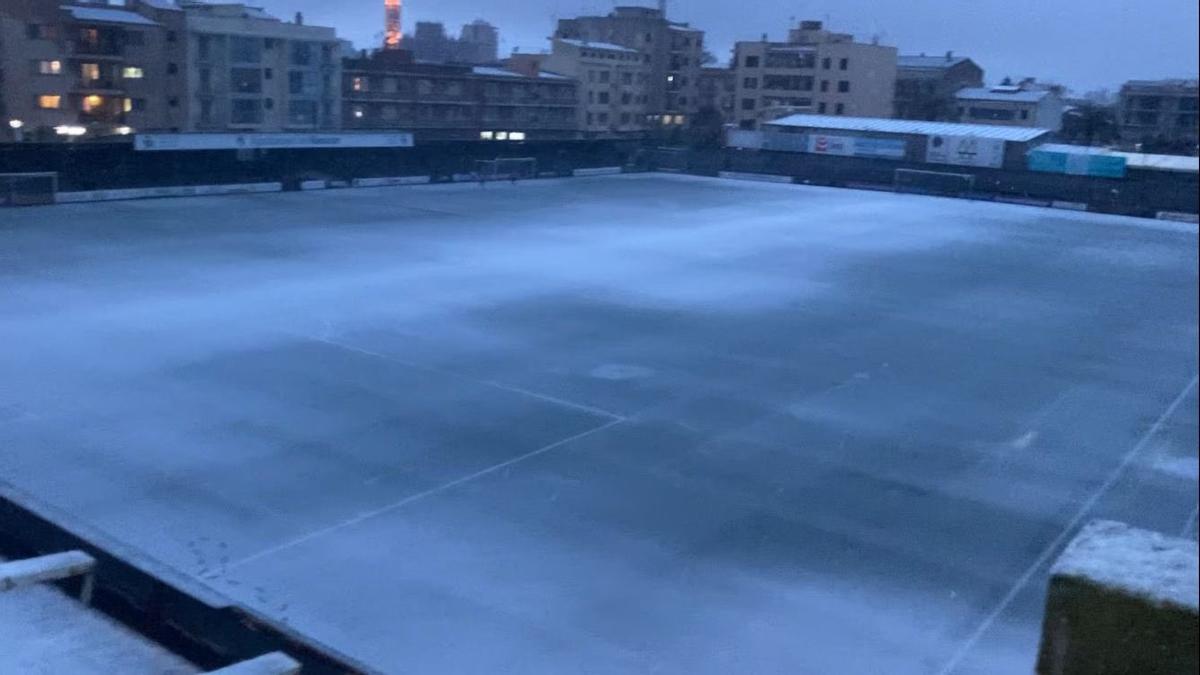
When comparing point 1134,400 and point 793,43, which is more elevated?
point 793,43

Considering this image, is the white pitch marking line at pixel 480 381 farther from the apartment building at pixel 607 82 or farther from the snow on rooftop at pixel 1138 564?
the apartment building at pixel 607 82

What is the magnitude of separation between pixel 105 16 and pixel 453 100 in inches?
437

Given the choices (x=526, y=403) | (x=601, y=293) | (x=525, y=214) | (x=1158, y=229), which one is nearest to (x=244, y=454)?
(x=526, y=403)

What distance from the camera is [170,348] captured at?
6820 mm

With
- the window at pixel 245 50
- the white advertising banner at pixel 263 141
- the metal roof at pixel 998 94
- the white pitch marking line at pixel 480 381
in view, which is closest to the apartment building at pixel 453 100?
the white advertising banner at pixel 263 141

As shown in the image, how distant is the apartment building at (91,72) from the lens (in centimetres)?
981

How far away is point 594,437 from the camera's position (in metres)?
5.54

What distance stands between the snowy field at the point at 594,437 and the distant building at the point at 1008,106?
5.84m

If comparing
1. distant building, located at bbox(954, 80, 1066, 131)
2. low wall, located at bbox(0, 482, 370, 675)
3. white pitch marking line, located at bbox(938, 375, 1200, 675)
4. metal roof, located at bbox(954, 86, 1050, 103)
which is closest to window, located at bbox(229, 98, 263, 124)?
distant building, located at bbox(954, 80, 1066, 131)

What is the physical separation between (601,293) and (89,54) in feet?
19.6

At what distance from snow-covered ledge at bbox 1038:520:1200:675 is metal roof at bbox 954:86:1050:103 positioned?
669 inches

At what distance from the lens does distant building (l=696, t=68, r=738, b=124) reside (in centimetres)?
2530

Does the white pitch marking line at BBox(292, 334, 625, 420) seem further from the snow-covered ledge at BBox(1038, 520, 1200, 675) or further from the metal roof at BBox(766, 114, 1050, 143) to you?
the metal roof at BBox(766, 114, 1050, 143)

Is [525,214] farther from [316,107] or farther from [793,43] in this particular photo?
[793,43]
